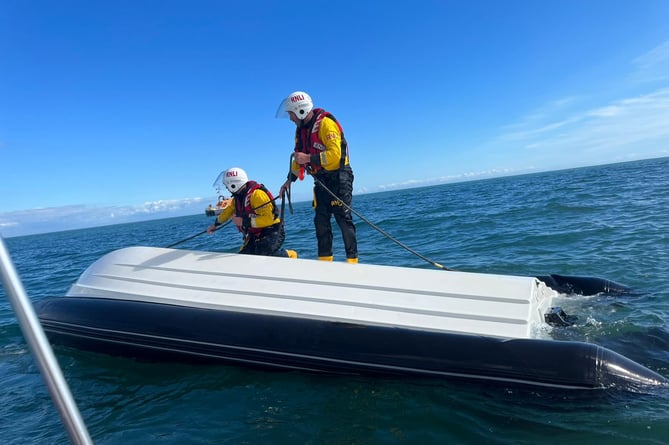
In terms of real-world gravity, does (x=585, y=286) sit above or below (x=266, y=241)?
below

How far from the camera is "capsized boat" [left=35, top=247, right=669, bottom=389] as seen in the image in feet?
9.58

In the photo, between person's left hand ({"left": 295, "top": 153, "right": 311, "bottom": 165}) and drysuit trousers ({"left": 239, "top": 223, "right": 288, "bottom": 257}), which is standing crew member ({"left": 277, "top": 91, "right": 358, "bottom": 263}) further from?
drysuit trousers ({"left": 239, "top": 223, "right": 288, "bottom": 257})

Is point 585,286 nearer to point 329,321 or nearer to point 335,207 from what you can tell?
point 335,207

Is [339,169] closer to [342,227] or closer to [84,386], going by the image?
[342,227]

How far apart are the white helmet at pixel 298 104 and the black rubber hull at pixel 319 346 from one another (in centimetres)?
248

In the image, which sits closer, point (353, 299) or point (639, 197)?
point (353, 299)

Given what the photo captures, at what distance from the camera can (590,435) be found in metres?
2.45

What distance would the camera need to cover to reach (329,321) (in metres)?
3.46

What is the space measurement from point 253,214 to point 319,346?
223cm

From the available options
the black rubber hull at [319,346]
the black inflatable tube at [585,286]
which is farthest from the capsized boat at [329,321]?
the black inflatable tube at [585,286]

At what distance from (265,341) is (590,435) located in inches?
96.8

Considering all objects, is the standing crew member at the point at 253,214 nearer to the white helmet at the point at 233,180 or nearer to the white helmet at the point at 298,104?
the white helmet at the point at 233,180

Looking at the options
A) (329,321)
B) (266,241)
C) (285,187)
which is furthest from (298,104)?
(329,321)

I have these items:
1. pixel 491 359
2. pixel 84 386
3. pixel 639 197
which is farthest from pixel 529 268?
pixel 639 197
